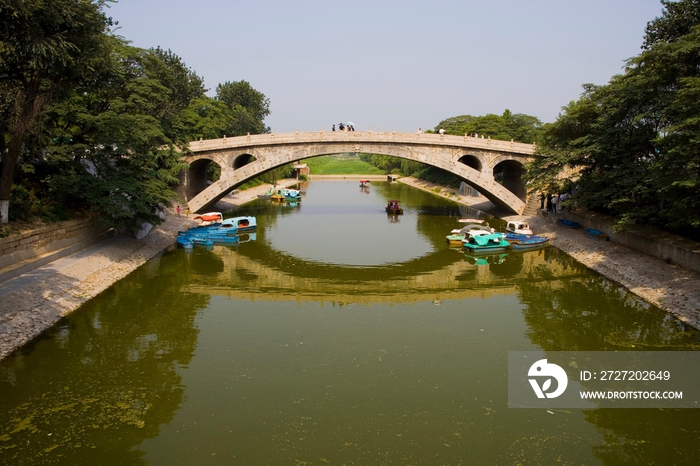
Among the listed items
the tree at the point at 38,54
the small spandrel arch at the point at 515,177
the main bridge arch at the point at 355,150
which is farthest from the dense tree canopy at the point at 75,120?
the small spandrel arch at the point at 515,177

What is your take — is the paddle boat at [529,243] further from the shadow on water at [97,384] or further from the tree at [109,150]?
the shadow on water at [97,384]

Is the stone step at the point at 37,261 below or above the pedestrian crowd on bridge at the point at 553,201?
below

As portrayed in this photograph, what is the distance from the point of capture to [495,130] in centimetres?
6594

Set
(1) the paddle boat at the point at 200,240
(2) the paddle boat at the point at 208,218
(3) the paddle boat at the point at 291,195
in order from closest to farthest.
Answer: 1. (1) the paddle boat at the point at 200,240
2. (2) the paddle boat at the point at 208,218
3. (3) the paddle boat at the point at 291,195

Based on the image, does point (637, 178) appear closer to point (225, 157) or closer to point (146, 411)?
point (146, 411)

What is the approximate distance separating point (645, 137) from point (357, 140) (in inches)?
752

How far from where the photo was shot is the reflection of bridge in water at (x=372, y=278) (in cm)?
2203

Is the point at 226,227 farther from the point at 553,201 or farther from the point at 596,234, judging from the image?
the point at 553,201

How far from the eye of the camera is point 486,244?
30.9 m

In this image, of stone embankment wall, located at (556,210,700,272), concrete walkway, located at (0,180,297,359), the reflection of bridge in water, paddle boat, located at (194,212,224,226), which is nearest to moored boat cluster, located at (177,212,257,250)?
paddle boat, located at (194,212,224,226)

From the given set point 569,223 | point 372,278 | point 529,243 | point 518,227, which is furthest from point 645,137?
point 372,278

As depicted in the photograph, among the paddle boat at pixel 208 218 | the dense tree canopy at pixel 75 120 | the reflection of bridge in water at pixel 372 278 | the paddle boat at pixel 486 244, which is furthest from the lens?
the paddle boat at pixel 208 218

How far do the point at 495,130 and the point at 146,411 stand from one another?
59.9 m

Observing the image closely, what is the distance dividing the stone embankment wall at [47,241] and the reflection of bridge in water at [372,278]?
5222mm
